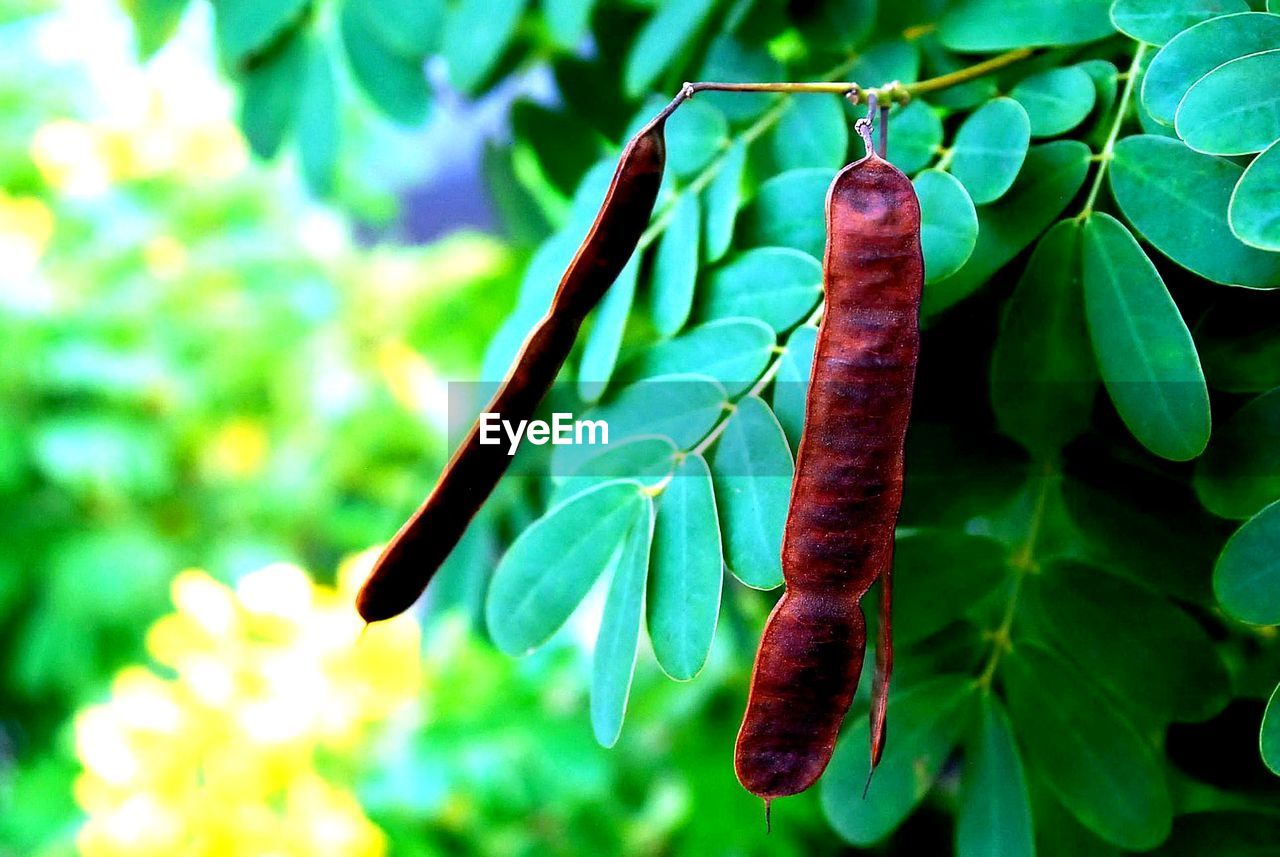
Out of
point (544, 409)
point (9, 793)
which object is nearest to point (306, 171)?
point (544, 409)

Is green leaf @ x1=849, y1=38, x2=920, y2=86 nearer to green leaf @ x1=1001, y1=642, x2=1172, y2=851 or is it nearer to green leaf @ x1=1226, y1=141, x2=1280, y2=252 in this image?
green leaf @ x1=1226, y1=141, x2=1280, y2=252

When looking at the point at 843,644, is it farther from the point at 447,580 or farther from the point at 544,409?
the point at 447,580

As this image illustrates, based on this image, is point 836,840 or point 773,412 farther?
point 836,840

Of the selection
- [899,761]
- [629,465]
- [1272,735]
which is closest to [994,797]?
[899,761]

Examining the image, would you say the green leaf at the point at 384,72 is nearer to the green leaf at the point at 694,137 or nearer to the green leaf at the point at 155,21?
the green leaf at the point at 155,21

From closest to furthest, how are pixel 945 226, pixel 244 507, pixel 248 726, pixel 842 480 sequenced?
pixel 842 480 → pixel 945 226 → pixel 248 726 → pixel 244 507

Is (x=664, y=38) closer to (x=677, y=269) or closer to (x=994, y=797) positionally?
(x=677, y=269)

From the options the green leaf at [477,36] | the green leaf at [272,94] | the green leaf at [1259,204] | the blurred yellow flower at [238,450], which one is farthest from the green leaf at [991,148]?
the blurred yellow flower at [238,450]
